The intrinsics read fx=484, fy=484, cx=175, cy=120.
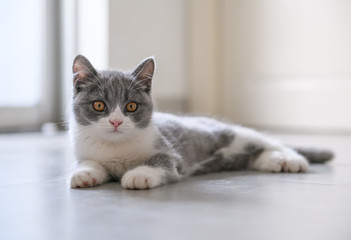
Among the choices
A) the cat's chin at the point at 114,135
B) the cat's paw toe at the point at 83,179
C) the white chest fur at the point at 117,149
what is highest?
the cat's chin at the point at 114,135

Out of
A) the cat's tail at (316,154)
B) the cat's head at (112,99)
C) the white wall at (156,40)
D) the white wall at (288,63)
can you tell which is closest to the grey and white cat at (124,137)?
the cat's head at (112,99)

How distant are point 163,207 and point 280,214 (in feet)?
0.95

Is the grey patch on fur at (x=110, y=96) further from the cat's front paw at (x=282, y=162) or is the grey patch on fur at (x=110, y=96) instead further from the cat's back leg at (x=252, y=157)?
the cat's front paw at (x=282, y=162)

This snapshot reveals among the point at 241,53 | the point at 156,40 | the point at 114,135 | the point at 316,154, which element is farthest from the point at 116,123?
the point at 241,53

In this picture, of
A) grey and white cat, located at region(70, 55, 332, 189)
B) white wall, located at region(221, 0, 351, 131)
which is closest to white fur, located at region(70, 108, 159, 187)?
grey and white cat, located at region(70, 55, 332, 189)

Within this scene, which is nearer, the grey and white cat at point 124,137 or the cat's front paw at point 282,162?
the grey and white cat at point 124,137

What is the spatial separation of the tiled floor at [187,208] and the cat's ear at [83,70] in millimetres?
360

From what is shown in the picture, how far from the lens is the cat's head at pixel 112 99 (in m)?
1.58

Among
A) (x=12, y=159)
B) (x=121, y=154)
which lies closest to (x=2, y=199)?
(x=121, y=154)

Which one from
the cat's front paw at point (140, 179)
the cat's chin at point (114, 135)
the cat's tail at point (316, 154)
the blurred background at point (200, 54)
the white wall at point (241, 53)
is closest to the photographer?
the cat's front paw at point (140, 179)

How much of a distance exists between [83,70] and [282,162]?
2.84 feet

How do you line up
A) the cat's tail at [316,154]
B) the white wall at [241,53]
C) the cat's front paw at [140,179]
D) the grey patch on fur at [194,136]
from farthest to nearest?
the white wall at [241,53], the cat's tail at [316,154], the grey patch on fur at [194,136], the cat's front paw at [140,179]

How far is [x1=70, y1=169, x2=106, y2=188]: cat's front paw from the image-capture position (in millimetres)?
1519

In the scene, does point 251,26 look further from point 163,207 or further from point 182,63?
point 163,207
